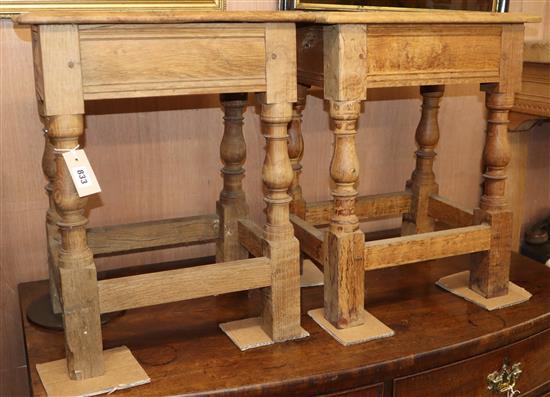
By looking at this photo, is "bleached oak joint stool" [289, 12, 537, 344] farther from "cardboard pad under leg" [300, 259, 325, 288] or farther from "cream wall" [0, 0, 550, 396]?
"cream wall" [0, 0, 550, 396]

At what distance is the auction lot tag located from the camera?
1.11m

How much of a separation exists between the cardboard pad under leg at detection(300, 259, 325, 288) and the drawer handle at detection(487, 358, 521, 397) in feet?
1.31

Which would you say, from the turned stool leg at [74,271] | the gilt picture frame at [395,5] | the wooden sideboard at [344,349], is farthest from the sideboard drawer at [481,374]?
the gilt picture frame at [395,5]

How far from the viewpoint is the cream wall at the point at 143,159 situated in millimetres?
1567

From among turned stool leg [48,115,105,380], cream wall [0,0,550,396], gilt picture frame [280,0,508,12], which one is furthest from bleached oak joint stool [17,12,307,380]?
gilt picture frame [280,0,508,12]

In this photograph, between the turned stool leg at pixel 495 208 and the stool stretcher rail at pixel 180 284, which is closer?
the stool stretcher rail at pixel 180 284

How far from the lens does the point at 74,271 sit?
3.75 feet

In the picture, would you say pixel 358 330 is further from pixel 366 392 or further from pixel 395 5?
pixel 395 5

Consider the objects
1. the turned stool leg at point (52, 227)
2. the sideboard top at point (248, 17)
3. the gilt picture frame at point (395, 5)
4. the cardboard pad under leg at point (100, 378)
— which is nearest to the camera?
the sideboard top at point (248, 17)

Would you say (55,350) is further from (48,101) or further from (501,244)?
(501,244)

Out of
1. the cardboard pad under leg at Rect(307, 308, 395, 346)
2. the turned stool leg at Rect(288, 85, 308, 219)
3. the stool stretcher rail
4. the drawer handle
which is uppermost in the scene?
the turned stool leg at Rect(288, 85, 308, 219)

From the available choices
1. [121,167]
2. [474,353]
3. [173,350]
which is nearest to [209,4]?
[121,167]

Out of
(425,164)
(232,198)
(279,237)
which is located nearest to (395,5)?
(425,164)

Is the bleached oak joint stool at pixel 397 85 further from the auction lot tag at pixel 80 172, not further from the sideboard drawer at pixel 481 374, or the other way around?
the auction lot tag at pixel 80 172
